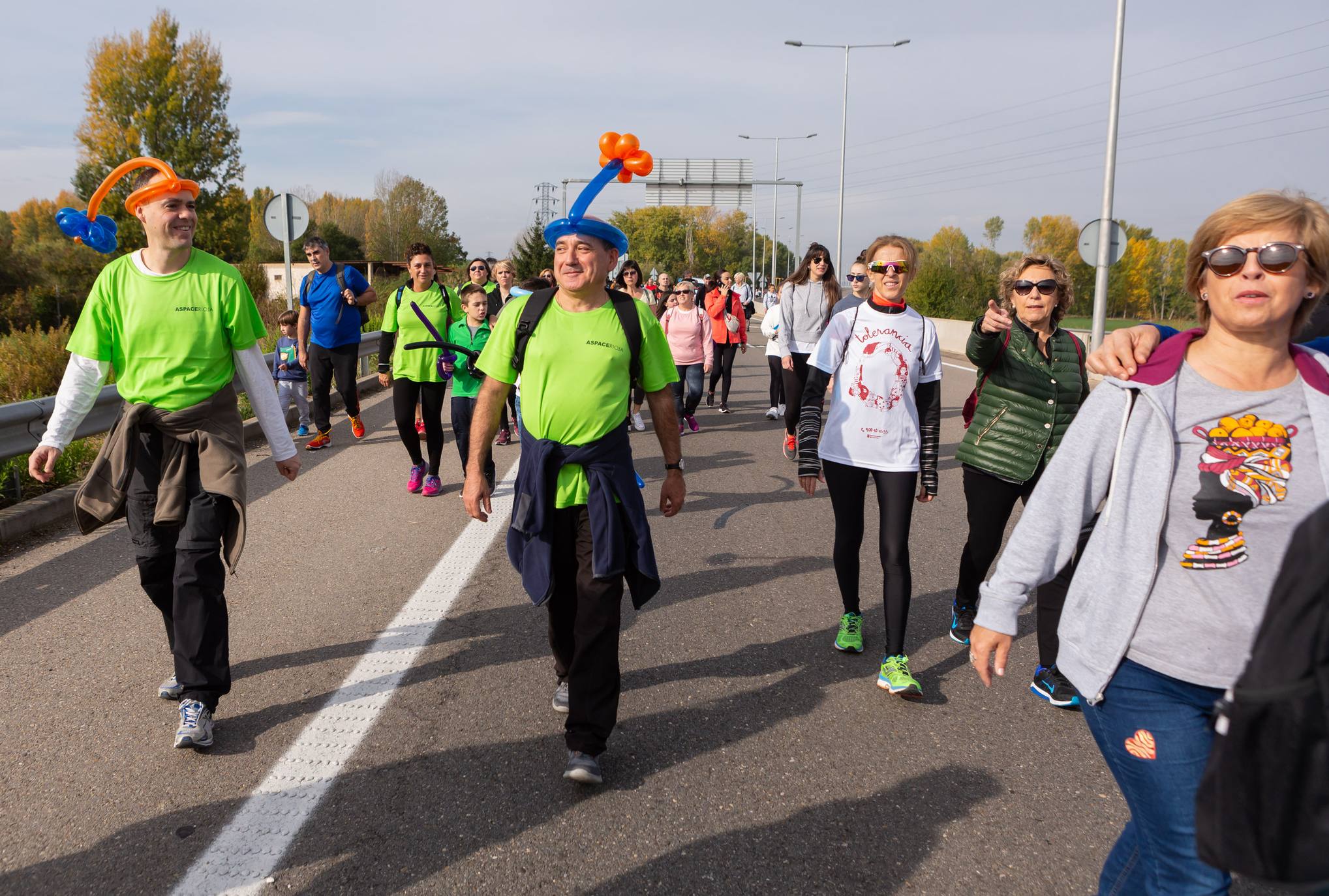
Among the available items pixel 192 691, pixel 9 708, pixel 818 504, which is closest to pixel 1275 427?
pixel 192 691

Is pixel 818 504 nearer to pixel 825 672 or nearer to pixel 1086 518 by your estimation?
pixel 825 672

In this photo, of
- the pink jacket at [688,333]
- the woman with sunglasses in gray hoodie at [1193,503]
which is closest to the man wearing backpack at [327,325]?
the pink jacket at [688,333]

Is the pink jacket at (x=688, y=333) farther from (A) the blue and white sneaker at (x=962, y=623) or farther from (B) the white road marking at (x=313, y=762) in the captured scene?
(A) the blue and white sneaker at (x=962, y=623)

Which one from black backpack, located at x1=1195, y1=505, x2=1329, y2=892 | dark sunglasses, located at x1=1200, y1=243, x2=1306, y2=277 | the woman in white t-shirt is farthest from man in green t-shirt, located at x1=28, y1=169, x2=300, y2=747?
black backpack, located at x1=1195, y1=505, x2=1329, y2=892

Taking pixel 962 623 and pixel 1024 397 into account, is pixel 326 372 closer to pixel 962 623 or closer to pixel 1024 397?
pixel 962 623

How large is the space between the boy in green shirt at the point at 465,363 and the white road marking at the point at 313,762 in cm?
278

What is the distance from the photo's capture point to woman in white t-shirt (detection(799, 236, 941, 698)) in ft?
14.5

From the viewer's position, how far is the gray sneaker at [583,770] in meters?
3.32

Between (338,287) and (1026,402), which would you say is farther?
(338,287)

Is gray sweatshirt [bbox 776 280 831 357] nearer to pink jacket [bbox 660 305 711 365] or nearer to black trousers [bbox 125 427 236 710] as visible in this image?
pink jacket [bbox 660 305 711 365]

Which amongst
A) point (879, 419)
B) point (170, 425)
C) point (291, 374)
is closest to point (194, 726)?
point (170, 425)

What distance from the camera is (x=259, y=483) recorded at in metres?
8.51

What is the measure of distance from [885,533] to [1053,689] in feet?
2.92

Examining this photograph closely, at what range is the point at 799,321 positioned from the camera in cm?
991
